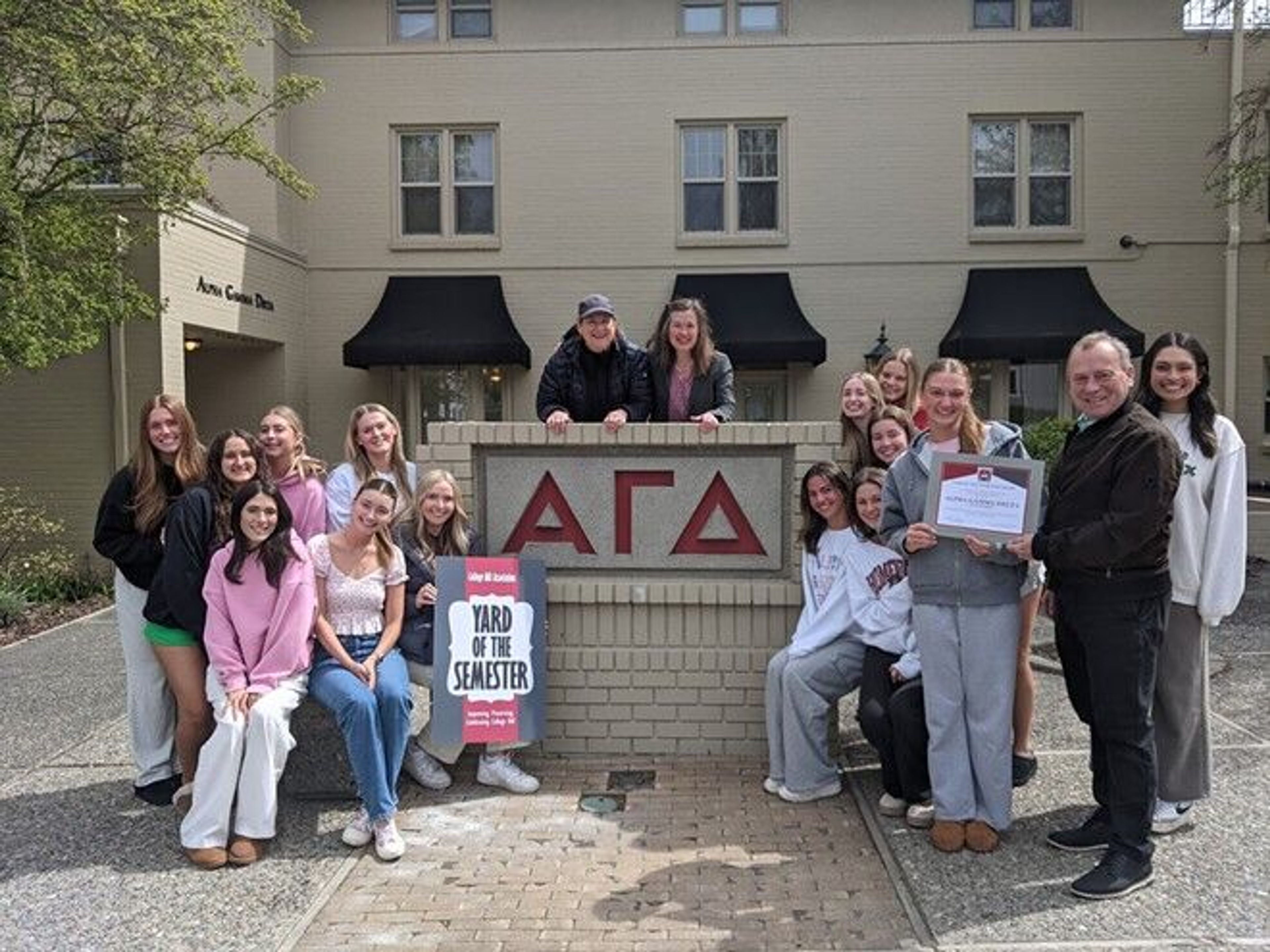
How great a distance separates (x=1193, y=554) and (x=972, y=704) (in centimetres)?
101

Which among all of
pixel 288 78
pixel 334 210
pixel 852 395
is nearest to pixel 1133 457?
pixel 852 395

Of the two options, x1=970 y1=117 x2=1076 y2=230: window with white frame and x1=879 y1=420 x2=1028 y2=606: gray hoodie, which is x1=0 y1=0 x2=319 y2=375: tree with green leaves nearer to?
x1=879 y1=420 x2=1028 y2=606: gray hoodie

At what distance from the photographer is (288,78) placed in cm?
1021

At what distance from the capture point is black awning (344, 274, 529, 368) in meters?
14.3

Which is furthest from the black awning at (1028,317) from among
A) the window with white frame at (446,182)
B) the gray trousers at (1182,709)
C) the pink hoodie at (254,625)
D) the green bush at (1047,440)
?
the pink hoodie at (254,625)

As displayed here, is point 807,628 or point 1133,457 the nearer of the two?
point 1133,457

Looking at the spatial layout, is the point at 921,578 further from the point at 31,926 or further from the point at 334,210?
the point at 334,210

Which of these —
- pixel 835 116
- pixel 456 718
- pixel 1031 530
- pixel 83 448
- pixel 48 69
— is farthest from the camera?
pixel 835 116

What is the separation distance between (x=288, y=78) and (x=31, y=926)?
8647 millimetres

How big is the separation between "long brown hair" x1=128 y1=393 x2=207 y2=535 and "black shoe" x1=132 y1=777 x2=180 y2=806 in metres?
1.14

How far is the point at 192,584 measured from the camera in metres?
4.33

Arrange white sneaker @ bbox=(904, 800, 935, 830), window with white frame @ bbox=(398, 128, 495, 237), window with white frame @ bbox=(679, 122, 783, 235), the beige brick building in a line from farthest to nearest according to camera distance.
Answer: window with white frame @ bbox=(398, 128, 495, 237), window with white frame @ bbox=(679, 122, 783, 235), the beige brick building, white sneaker @ bbox=(904, 800, 935, 830)

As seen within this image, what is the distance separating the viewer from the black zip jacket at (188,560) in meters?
→ 4.32

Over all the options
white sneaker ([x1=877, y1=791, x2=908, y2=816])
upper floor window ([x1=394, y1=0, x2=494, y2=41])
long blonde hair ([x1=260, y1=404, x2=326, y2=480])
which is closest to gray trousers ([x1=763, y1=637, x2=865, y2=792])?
white sneaker ([x1=877, y1=791, x2=908, y2=816])
